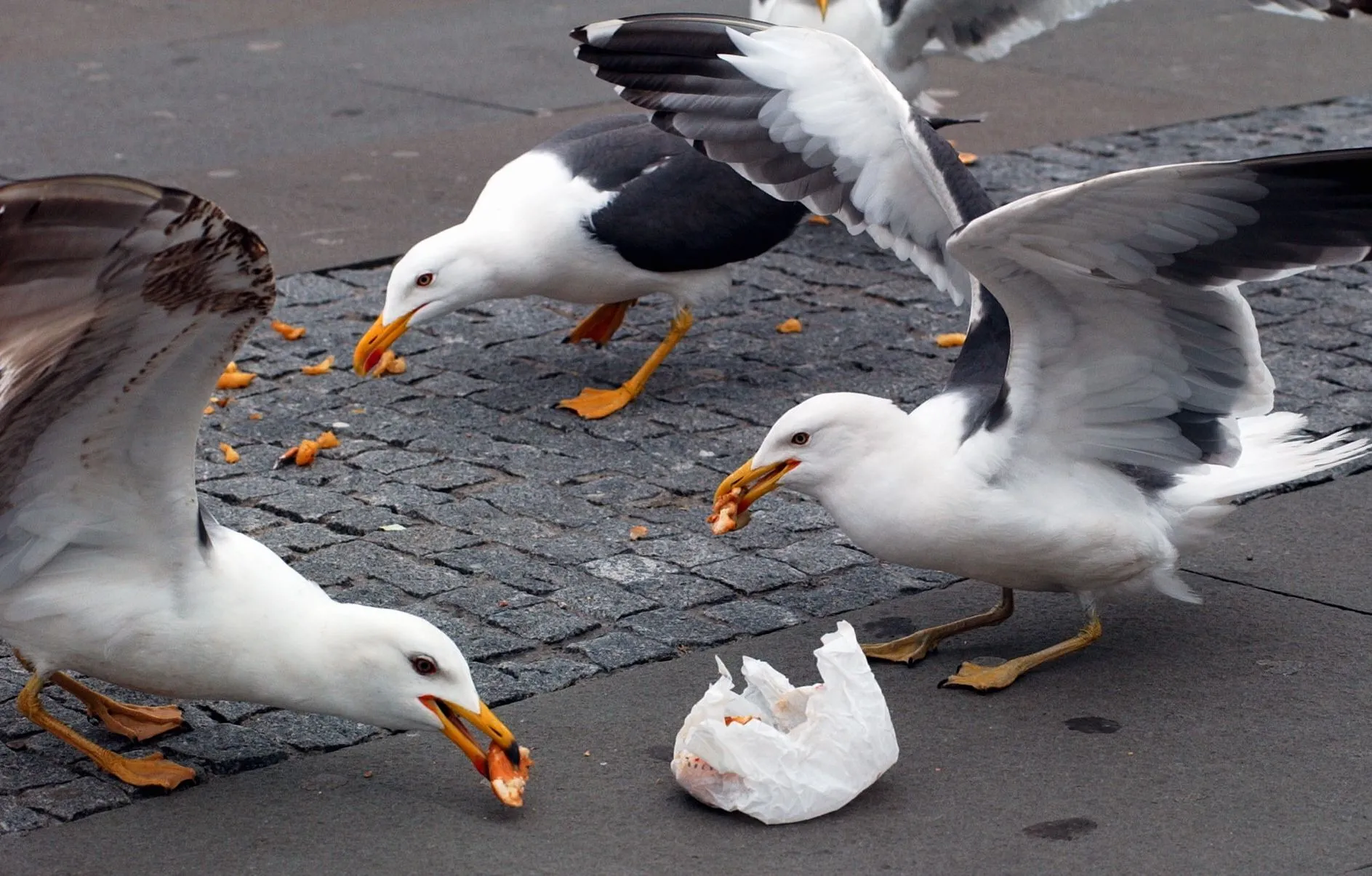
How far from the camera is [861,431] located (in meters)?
4.26

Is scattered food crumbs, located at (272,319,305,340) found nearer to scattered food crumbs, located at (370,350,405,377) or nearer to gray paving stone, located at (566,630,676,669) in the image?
scattered food crumbs, located at (370,350,405,377)

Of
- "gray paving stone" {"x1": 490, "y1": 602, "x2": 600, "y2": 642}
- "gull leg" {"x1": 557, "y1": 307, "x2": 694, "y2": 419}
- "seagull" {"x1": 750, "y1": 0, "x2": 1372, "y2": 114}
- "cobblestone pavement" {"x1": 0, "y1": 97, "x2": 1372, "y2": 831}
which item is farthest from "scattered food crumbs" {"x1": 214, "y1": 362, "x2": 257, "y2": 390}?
"seagull" {"x1": 750, "y1": 0, "x2": 1372, "y2": 114}

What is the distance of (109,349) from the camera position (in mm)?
3350

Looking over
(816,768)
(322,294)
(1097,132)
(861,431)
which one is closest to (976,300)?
(861,431)

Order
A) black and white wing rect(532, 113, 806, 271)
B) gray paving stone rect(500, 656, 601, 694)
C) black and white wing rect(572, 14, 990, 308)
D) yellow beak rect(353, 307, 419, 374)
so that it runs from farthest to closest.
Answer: black and white wing rect(532, 113, 806, 271) → yellow beak rect(353, 307, 419, 374) → black and white wing rect(572, 14, 990, 308) → gray paving stone rect(500, 656, 601, 694)

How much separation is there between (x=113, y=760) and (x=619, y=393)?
2726 millimetres

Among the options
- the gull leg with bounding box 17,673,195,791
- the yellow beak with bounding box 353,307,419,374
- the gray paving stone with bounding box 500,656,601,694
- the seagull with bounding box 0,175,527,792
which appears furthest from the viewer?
the yellow beak with bounding box 353,307,419,374

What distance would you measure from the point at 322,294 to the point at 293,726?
346 cm

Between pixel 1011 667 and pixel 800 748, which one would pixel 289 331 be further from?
pixel 800 748

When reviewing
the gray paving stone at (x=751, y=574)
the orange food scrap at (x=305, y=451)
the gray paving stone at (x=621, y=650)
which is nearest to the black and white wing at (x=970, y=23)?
the orange food scrap at (x=305, y=451)

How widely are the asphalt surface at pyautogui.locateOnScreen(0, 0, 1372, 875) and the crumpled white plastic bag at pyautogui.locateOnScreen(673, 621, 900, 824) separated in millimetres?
60

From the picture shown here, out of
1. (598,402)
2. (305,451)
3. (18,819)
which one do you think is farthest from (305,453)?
(18,819)

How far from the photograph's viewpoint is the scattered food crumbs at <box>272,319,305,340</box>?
6.80 metres

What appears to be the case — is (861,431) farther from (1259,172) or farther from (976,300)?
(1259,172)
